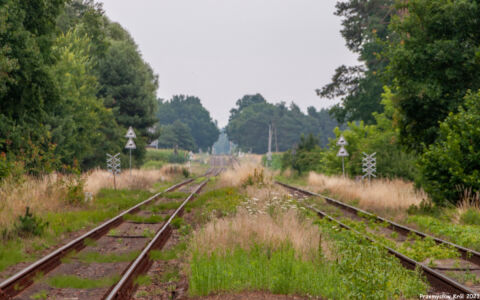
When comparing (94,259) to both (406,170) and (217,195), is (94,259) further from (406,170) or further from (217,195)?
(406,170)

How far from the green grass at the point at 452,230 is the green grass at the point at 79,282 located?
834 centimetres

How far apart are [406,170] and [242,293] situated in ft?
67.9

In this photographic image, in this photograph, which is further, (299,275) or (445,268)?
(445,268)

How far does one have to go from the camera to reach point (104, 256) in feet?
30.1

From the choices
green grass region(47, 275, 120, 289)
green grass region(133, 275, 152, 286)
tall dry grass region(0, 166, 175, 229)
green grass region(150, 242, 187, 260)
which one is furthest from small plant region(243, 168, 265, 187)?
green grass region(47, 275, 120, 289)

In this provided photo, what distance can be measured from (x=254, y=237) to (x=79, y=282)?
3453 mm

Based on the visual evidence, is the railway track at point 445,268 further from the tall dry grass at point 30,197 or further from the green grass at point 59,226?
the tall dry grass at point 30,197

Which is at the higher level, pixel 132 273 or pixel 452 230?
pixel 132 273

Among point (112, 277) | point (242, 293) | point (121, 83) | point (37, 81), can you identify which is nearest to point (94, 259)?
point (112, 277)

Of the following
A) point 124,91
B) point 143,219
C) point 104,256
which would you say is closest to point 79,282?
point 104,256

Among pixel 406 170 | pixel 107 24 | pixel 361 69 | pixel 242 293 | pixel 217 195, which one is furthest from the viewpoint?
pixel 107 24

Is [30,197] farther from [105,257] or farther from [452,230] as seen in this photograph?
[452,230]

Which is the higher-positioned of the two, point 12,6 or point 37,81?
point 12,6

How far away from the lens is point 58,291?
683 centimetres
